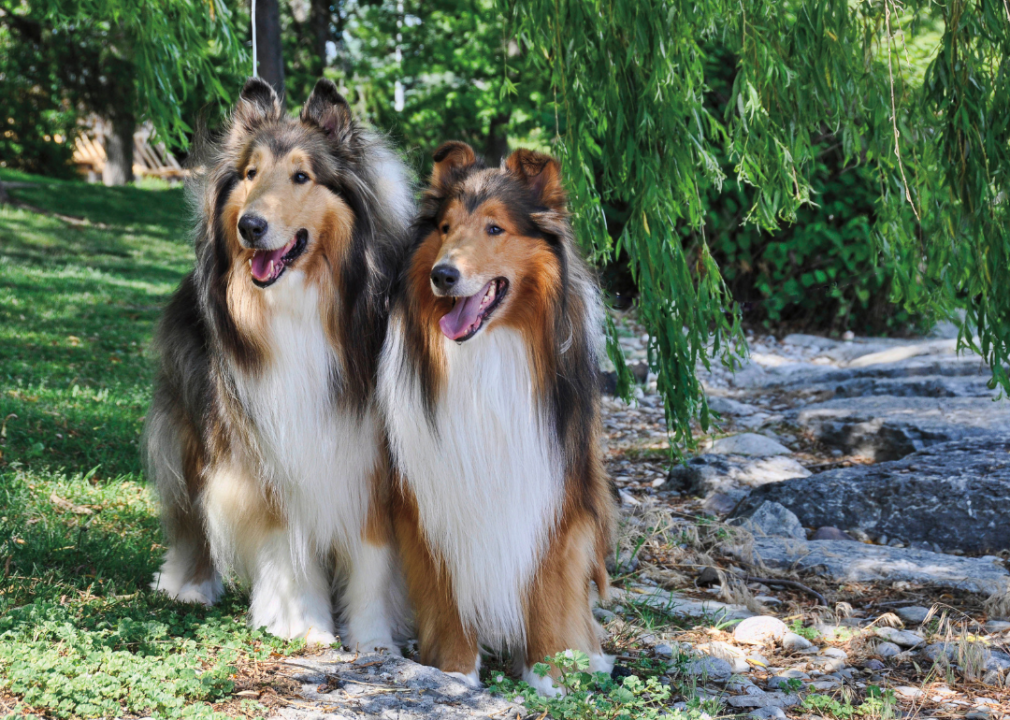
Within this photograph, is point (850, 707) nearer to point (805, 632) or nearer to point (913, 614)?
point (805, 632)

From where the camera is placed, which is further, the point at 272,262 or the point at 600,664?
the point at 600,664

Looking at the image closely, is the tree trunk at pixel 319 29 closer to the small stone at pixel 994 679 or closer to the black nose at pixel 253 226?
the black nose at pixel 253 226

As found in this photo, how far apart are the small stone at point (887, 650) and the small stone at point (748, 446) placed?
283 cm

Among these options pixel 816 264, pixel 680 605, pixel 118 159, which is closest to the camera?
pixel 680 605

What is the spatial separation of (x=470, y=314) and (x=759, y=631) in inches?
75.9

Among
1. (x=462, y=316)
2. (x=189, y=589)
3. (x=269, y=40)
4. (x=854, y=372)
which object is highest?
(x=269, y=40)

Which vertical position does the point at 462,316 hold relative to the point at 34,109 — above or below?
below

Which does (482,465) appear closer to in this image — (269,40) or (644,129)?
(644,129)

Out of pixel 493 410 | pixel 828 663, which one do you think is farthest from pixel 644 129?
A: pixel 828 663

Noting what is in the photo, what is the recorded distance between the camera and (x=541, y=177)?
3.24 metres

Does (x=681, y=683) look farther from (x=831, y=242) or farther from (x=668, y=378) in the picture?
(x=831, y=242)

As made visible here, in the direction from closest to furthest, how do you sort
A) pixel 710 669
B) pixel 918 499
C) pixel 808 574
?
1. pixel 710 669
2. pixel 808 574
3. pixel 918 499

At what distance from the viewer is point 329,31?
16.8 meters

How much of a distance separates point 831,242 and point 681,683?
8377 mm
